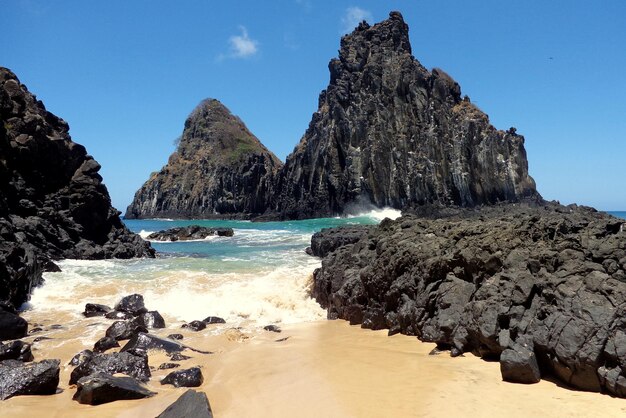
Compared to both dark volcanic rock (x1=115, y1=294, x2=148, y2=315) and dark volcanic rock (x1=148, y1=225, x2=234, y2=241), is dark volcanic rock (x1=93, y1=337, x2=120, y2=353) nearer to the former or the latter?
dark volcanic rock (x1=115, y1=294, x2=148, y2=315)

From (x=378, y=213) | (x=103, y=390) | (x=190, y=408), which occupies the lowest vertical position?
(x=103, y=390)

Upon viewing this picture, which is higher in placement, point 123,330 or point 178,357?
point 123,330

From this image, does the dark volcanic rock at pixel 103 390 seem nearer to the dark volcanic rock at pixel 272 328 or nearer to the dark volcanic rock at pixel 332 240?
the dark volcanic rock at pixel 272 328

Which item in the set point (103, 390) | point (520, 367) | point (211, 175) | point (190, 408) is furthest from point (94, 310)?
point (211, 175)

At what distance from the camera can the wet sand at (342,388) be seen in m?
6.00

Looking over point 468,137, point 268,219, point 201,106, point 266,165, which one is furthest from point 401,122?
point 201,106

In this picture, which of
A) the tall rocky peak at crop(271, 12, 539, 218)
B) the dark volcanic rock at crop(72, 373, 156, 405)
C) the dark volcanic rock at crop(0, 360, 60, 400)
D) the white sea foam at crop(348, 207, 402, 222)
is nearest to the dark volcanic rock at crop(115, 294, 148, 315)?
the dark volcanic rock at crop(0, 360, 60, 400)

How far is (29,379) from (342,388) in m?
4.76

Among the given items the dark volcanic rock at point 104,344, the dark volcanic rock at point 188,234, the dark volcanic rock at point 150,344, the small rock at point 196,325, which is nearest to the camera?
the dark volcanic rock at point 150,344

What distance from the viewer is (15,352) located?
859 cm

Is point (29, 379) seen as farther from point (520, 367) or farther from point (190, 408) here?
point (520, 367)

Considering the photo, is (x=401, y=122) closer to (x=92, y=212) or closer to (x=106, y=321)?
(x=92, y=212)

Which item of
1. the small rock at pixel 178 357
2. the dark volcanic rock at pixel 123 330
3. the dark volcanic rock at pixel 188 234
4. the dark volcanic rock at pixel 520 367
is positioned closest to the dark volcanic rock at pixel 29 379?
the small rock at pixel 178 357

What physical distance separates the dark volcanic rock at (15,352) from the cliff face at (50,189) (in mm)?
14062
